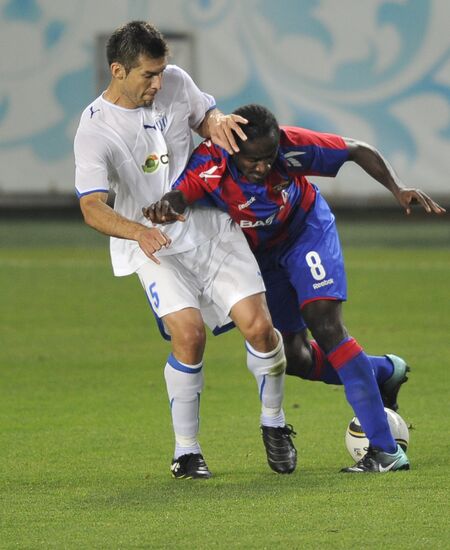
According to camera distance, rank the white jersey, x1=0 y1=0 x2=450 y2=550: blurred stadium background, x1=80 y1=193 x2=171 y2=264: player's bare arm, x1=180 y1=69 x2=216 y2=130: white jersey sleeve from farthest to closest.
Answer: x1=180 y1=69 x2=216 y2=130: white jersey sleeve, the white jersey, x1=80 y1=193 x2=171 y2=264: player's bare arm, x1=0 y1=0 x2=450 y2=550: blurred stadium background

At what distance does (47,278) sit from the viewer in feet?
52.5

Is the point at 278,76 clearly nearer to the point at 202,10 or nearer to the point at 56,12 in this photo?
the point at 202,10

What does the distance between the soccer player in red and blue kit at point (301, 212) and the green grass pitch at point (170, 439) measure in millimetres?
441

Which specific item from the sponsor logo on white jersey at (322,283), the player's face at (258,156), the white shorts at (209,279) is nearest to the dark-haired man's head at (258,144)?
the player's face at (258,156)

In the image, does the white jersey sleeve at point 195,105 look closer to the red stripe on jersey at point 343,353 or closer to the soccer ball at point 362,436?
the red stripe on jersey at point 343,353

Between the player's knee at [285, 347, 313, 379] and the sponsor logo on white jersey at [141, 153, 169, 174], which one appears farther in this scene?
the player's knee at [285, 347, 313, 379]

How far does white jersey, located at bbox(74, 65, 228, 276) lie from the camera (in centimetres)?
628

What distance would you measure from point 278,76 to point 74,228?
4957mm

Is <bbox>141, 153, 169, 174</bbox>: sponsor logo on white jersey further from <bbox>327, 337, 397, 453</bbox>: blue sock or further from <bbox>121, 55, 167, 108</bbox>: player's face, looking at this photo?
<bbox>327, 337, 397, 453</bbox>: blue sock

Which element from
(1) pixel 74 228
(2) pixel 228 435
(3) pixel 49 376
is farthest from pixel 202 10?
(2) pixel 228 435

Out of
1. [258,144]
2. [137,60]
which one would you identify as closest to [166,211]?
[258,144]

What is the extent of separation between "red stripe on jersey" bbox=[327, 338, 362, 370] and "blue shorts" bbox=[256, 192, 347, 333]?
8.7 inches

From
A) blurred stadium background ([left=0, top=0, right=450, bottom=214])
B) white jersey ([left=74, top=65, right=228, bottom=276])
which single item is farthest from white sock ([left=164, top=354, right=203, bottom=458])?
blurred stadium background ([left=0, top=0, right=450, bottom=214])

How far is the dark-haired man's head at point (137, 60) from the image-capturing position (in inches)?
242
